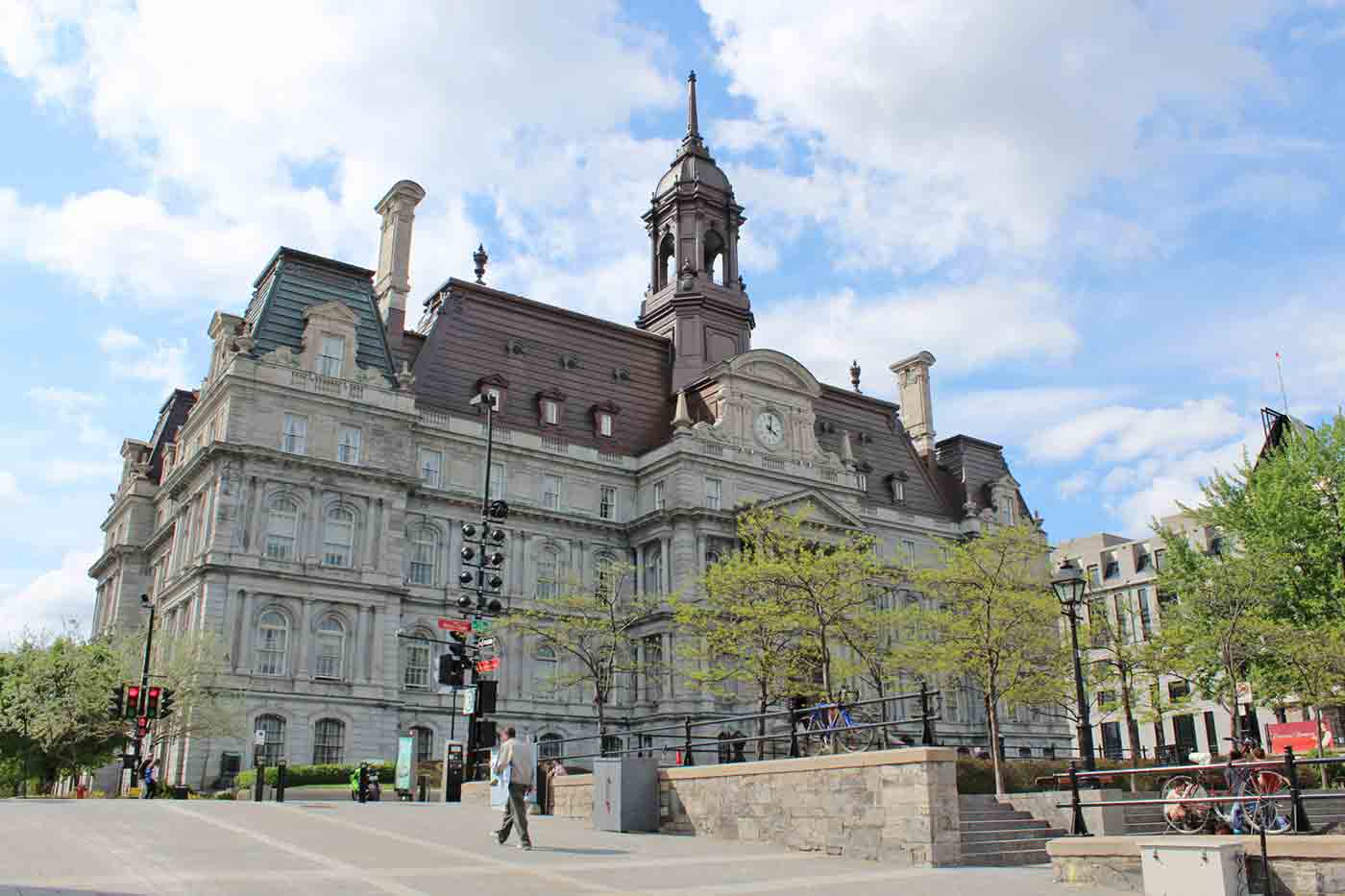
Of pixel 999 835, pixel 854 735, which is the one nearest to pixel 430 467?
pixel 854 735

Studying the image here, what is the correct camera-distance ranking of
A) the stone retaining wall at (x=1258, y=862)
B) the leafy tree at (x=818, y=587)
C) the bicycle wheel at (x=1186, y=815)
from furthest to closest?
the leafy tree at (x=818, y=587), the bicycle wheel at (x=1186, y=815), the stone retaining wall at (x=1258, y=862)

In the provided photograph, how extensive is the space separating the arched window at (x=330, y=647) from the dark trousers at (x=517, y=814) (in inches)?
1368

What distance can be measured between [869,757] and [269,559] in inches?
1512

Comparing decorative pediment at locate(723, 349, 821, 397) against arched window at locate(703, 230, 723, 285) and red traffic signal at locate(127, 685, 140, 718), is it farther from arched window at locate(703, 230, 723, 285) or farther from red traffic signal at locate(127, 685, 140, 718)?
red traffic signal at locate(127, 685, 140, 718)

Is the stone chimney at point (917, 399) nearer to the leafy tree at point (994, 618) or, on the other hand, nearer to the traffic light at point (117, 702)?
the leafy tree at point (994, 618)

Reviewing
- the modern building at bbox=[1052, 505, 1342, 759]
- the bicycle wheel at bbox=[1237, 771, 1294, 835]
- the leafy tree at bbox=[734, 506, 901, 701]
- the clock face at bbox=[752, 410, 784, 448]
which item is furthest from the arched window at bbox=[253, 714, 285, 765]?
the modern building at bbox=[1052, 505, 1342, 759]

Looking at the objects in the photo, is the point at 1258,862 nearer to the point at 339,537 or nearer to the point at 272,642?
the point at 272,642

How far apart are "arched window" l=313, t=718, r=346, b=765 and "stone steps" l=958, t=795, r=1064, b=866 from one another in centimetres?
3543

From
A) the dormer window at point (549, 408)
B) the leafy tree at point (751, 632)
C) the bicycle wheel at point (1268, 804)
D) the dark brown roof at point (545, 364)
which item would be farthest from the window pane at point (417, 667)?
the bicycle wheel at point (1268, 804)

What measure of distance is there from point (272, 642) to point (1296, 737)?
139ft

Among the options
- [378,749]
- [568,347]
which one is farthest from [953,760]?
[568,347]

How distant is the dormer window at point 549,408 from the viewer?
63.1 metres

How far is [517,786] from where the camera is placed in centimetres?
1889

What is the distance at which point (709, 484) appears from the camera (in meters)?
63.2
